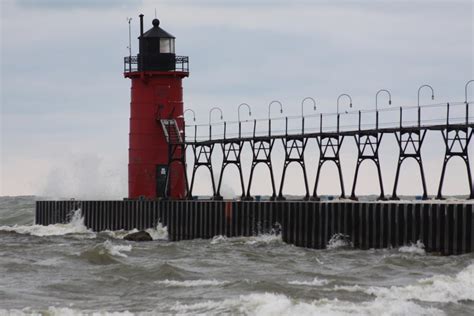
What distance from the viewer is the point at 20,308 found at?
29.5 metres

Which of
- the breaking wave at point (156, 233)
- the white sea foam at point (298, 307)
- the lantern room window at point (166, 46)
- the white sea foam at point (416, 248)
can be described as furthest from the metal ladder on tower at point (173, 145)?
the white sea foam at point (298, 307)

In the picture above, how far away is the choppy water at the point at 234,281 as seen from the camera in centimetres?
2925

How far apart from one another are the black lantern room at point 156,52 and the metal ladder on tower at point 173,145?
293 cm

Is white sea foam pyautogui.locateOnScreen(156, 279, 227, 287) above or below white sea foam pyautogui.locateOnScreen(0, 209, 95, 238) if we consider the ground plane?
above

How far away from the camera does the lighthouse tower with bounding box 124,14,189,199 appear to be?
64375mm

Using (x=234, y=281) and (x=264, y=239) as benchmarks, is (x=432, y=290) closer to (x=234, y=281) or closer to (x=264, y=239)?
(x=234, y=281)

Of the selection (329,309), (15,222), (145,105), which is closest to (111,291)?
(329,309)

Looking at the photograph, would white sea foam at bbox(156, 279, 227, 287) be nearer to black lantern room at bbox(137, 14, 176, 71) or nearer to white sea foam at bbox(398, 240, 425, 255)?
white sea foam at bbox(398, 240, 425, 255)

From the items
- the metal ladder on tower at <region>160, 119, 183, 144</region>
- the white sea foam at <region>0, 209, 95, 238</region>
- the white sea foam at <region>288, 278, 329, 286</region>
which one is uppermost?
the metal ladder on tower at <region>160, 119, 183, 144</region>

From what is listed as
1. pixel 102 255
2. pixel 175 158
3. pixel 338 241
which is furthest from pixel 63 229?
pixel 102 255

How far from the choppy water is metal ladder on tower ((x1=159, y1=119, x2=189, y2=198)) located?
14.9 m

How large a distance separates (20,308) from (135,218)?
3252cm

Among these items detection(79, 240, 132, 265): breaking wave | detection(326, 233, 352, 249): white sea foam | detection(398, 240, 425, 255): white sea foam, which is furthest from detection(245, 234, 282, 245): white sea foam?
detection(398, 240, 425, 255): white sea foam

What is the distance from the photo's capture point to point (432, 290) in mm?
31641
